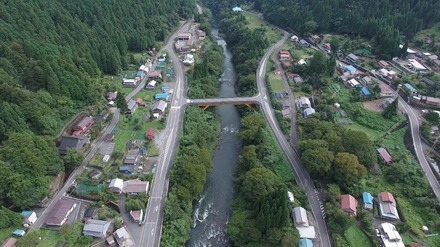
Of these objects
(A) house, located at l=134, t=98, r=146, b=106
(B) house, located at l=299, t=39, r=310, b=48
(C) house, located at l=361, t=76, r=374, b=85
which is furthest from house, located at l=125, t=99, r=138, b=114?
(B) house, located at l=299, t=39, r=310, b=48

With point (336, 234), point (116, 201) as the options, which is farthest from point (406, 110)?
point (116, 201)

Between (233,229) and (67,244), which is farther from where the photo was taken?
(233,229)

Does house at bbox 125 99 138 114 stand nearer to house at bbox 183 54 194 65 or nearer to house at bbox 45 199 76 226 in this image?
house at bbox 183 54 194 65

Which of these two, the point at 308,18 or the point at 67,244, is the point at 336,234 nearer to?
the point at 67,244

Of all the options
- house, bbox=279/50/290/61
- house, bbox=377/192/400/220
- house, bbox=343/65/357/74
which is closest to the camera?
house, bbox=377/192/400/220

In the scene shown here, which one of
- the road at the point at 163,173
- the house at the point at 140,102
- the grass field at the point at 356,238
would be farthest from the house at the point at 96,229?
the grass field at the point at 356,238
